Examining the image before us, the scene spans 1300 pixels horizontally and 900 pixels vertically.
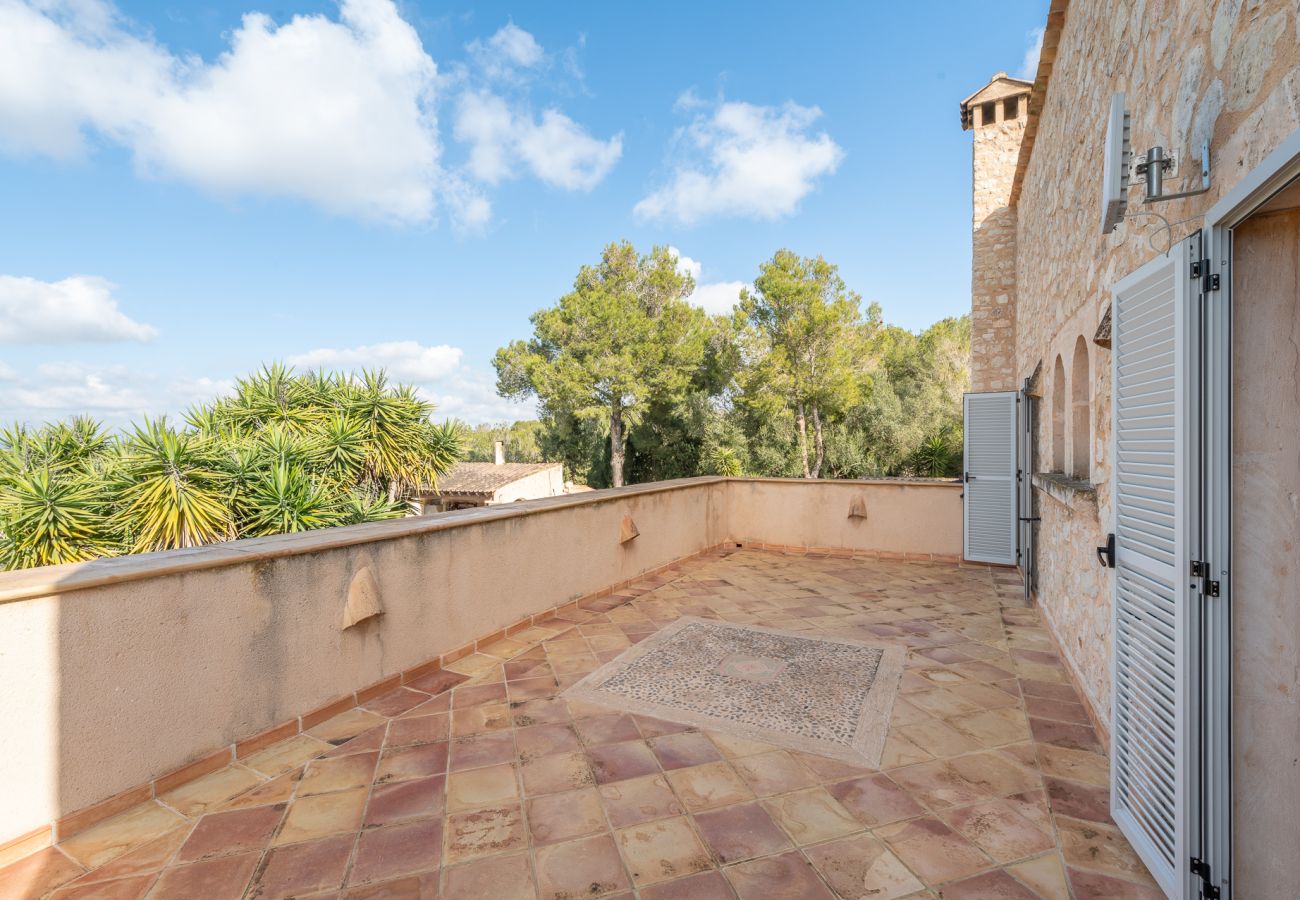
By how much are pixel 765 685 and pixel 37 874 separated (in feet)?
9.92

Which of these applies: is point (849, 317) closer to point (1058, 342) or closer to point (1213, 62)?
point (1058, 342)

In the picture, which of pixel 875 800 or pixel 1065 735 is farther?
pixel 1065 735

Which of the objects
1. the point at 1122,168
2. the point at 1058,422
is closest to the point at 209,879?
the point at 1122,168

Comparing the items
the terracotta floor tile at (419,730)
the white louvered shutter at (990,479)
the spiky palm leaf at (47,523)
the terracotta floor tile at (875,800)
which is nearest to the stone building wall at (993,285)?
the white louvered shutter at (990,479)

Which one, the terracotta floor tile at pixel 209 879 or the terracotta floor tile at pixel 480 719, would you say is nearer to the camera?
the terracotta floor tile at pixel 209 879

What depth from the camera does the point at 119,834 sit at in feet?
6.77

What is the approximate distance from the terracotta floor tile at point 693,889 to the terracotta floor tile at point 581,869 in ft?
0.30

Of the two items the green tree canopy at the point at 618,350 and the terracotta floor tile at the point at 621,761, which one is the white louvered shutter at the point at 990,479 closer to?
the terracotta floor tile at the point at 621,761

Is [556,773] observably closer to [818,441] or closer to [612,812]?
[612,812]

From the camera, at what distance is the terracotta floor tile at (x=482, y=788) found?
2.21 m

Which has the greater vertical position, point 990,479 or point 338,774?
point 990,479

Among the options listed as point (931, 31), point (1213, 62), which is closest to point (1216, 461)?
point (1213, 62)

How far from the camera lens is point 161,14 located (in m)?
11.3

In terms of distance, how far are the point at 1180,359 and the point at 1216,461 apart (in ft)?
0.97
